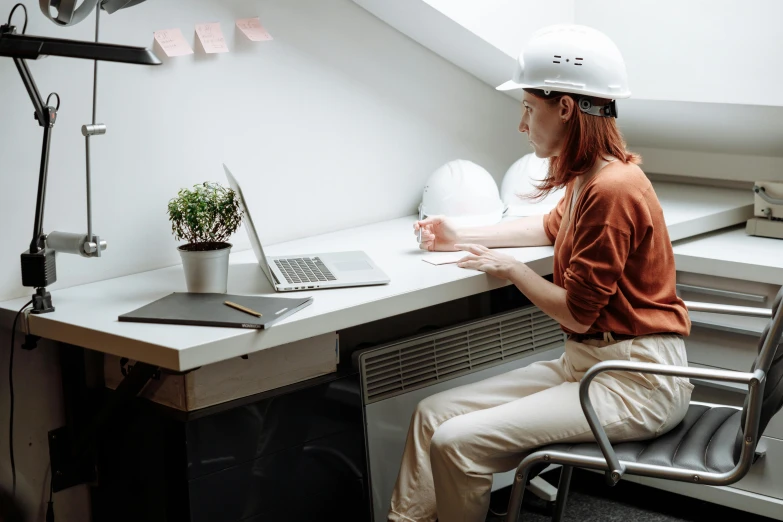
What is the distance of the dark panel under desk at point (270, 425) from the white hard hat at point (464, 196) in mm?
610

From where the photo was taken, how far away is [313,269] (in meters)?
2.17

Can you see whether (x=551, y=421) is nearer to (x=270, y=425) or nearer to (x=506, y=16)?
(x=270, y=425)

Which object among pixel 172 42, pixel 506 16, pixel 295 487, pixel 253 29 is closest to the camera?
pixel 295 487

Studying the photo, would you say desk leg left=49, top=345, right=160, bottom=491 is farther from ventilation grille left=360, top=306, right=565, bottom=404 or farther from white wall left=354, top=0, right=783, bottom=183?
white wall left=354, top=0, right=783, bottom=183

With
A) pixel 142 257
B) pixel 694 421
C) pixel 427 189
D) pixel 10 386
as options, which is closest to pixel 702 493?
pixel 694 421

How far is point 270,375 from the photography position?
6.75 feet

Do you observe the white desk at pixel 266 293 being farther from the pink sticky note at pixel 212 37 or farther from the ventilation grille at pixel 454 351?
the pink sticky note at pixel 212 37

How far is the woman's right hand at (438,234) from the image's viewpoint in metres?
2.35

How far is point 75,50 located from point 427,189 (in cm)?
115

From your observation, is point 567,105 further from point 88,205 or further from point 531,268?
point 88,205

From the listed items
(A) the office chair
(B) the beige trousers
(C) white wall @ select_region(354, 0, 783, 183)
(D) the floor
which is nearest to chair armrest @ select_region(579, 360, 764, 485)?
(A) the office chair

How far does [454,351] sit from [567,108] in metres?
0.78

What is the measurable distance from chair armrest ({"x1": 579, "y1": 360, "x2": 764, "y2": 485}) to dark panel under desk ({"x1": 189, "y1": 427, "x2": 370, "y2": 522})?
2.16ft

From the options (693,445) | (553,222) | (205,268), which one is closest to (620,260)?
(693,445)
